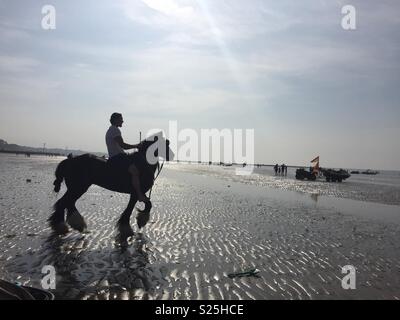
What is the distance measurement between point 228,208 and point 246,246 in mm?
7541

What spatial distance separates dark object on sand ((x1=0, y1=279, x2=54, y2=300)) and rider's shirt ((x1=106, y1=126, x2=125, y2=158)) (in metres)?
5.48

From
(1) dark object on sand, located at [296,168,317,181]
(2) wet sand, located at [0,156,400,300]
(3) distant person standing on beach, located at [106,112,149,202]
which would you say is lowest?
(1) dark object on sand, located at [296,168,317,181]

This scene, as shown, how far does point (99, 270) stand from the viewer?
6.32 metres

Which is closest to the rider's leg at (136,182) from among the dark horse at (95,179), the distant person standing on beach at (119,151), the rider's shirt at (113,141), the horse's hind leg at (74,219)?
the distant person standing on beach at (119,151)

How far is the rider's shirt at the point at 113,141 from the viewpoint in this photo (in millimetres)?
9492

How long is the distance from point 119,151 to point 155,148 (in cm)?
98

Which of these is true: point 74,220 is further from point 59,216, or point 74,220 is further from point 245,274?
point 245,274

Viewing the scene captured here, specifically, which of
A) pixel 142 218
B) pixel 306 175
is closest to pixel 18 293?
pixel 142 218

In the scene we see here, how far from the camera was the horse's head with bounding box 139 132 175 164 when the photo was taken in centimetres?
960

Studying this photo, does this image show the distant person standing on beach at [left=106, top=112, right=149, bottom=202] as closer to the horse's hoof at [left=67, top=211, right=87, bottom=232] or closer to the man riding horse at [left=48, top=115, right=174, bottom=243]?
the man riding horse at [left=48, top=115, right=174, bottom=243]

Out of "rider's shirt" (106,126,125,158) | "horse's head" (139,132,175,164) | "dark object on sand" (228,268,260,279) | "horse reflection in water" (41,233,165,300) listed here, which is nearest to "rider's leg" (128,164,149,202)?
"horse's head" (139,132,175,164)

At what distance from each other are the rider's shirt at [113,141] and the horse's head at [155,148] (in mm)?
617

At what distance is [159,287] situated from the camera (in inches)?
224
